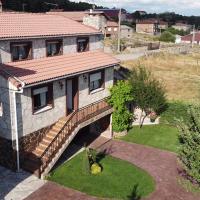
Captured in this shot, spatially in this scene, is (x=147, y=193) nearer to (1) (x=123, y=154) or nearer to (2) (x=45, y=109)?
(1) (x=123, y=154)

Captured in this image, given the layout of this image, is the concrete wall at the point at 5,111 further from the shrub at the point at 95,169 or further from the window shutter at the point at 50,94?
the shrub at the point at 95,169

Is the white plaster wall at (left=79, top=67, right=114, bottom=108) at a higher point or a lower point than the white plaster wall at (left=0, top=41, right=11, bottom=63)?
lower

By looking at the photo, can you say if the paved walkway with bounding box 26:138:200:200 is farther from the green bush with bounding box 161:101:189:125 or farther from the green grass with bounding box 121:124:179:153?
the green bush with bounding box 161:101:189:125

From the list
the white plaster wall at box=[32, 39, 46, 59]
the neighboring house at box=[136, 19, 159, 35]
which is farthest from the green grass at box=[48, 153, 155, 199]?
the neighboring house at box=[136, 19, 159, 35]

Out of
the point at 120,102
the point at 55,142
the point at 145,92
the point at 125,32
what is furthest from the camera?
the point at 125,32

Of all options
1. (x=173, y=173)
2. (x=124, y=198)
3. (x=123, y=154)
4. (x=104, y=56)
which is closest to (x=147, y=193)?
(x=124, y=198)

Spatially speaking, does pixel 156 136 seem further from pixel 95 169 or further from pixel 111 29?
pixel 111 29

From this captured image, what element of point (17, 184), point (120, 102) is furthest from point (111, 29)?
point (17, 184)
